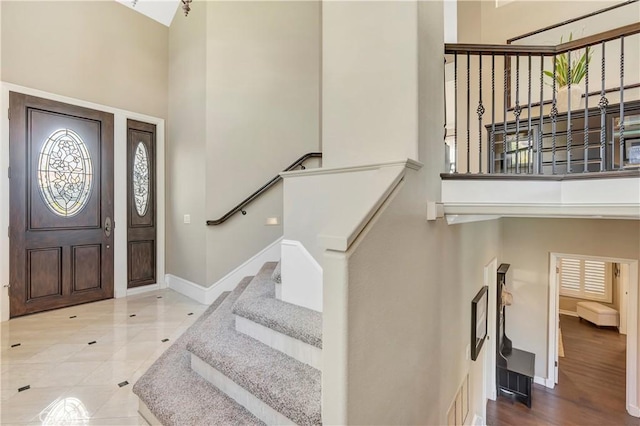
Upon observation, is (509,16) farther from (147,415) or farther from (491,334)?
(147,415)

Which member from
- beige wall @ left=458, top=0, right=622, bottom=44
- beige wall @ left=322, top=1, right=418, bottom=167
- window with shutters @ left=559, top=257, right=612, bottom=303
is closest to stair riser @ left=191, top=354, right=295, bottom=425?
beige wall @ left=322, top=1, right=418, bottom=167

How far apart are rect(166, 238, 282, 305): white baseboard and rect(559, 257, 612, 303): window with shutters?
6.11 m

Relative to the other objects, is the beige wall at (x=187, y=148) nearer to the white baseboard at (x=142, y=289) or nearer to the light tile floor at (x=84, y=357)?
the white baseboard at (x=142, y=289)

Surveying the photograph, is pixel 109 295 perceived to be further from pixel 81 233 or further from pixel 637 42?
pixel 637 42

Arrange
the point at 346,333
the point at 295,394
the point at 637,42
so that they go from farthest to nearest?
the point at 637,42
the point at 295,394
the point at 346,333

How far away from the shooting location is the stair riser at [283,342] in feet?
5.06

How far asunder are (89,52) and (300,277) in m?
4.23

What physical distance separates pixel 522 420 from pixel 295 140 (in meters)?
4.70

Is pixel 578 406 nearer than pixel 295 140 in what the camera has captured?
Yes

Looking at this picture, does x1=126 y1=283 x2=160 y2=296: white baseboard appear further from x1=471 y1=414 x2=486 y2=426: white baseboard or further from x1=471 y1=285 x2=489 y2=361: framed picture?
x1=471 y1=414 x2=486 y2=426: white baseboard

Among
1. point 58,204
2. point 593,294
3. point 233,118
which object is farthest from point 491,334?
point 58,204

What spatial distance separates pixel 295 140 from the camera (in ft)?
14.1

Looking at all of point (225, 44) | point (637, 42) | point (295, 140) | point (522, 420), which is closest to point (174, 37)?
point (225, 44)

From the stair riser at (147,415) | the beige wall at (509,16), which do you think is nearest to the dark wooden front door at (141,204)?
the stair riser at (147,415)
